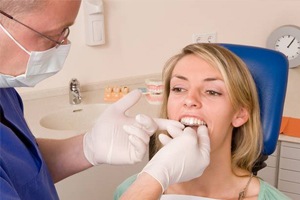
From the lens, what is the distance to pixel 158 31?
2.53 meters

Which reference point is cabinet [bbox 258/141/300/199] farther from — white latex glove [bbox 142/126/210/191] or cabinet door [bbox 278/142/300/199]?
white latex glove [bbox 142/126/210/191]

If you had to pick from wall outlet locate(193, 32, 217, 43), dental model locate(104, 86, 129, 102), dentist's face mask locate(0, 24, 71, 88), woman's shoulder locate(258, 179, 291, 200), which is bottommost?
woman's shoulder locate(258, 179, 291, 200)

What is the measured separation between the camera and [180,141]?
1156 millimetres

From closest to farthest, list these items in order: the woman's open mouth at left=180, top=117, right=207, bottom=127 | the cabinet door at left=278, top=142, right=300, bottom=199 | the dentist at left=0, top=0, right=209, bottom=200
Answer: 1. the dentist at left=0, top=0, right=209, bottom=200
2. the woman's open mouth at left=180, top=117, right=207, bottom=127
3. the cabinet door at left=278, top=142, right=300, bottom=199

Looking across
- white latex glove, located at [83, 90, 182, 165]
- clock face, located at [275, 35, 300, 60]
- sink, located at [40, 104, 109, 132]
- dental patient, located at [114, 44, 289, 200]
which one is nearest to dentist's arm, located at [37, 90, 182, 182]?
white latex glove, located at [83, 90, 182, 165]

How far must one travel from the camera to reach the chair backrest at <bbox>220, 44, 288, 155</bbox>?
4.70 ft

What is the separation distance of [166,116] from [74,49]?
2.99 feet

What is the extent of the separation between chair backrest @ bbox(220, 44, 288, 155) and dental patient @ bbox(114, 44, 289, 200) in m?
0.03

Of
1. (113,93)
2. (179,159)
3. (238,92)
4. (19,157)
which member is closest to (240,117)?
(238,92)

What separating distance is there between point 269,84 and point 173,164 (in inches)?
22.1

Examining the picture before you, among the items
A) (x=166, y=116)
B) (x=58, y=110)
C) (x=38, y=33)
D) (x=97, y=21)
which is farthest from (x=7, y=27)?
(x=97, y=21)

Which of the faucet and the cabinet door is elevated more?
the faucet

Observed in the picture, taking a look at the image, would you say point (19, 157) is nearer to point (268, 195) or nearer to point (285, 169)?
point (268, 195)

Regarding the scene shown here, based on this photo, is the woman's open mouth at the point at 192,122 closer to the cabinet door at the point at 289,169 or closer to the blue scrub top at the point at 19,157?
the blue scrub top at the point at 19,157
